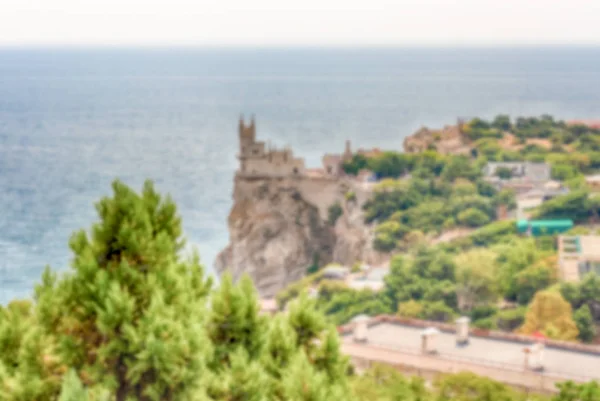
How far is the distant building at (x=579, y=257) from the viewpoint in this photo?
1861 centimetres

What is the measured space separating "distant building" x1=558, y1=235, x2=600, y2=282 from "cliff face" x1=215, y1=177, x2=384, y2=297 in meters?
5.46

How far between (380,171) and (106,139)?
21.5 meters

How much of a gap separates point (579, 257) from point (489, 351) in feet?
15.8

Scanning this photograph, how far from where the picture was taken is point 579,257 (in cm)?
1906

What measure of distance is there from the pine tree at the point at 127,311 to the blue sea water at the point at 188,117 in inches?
302

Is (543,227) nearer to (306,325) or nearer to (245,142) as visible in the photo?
(245,142)

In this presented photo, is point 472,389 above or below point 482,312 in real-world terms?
above

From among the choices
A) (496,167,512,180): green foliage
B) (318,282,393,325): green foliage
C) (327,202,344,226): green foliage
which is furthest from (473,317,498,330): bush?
(496,167,512,180): green foliage

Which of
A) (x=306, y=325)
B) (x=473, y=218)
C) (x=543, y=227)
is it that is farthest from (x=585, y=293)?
(x=306, y=325)

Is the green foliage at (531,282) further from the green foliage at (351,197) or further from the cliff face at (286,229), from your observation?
the green foliage at (351,197)

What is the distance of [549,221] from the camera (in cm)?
2259

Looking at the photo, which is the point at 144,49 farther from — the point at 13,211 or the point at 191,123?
the point at 13,211

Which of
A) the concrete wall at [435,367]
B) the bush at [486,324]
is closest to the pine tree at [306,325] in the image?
the concrete wall at [435,367]

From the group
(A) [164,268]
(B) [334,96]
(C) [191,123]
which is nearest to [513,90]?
(B) [334,96]
